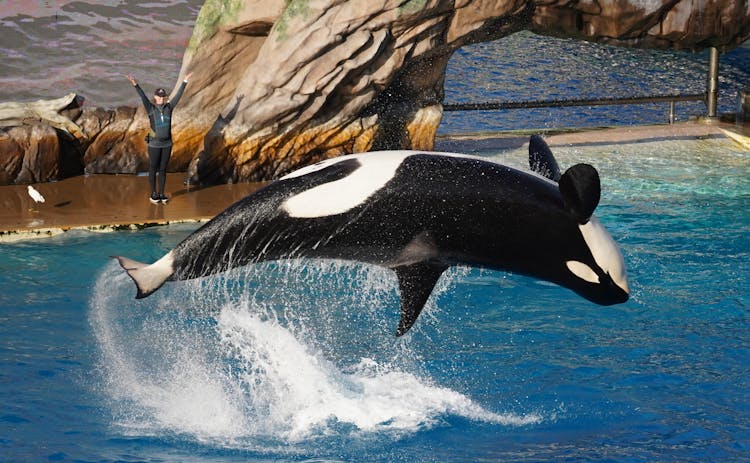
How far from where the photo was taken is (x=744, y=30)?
13758 mm

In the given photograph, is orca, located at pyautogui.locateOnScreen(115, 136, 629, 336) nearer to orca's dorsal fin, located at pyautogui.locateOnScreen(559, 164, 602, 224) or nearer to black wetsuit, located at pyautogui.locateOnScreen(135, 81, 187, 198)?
orca's dorsal fin, located at pyautogui.locateOnScreen(559, 164, 602, 224)

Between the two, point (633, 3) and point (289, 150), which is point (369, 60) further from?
point (633, 3)

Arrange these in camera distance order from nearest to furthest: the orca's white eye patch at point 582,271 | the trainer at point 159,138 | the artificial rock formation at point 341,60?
1. the orca's white eye patch at point 582,271
2. the trainer at point 159,138
3. the artificial rock formation at point 341,60

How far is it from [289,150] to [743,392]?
679 cm

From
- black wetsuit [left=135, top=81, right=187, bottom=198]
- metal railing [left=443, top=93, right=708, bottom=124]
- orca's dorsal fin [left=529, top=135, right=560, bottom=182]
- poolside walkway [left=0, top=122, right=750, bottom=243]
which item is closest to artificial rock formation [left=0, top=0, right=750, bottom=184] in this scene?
poolside walkway [left=0, top=122, right=750, bottom=243]

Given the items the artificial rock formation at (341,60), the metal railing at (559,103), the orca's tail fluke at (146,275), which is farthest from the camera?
the metal railing at (559,103)

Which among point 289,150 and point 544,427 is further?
point 289,150

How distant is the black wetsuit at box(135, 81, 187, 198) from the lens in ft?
36.8

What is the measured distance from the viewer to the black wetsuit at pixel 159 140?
11.2 m

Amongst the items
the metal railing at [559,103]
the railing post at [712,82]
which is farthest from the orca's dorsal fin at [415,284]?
the railing post at [712,82]

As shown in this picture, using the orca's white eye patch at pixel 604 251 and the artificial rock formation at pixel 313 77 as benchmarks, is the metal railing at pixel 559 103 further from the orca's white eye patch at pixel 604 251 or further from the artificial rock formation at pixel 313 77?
the orca's white eye patch at pixel 604 251

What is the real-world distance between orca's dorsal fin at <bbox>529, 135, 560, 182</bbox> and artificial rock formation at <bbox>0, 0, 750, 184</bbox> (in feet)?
20.6

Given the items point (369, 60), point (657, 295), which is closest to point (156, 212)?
point (369, 60)

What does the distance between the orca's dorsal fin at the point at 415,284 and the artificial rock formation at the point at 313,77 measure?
6.82 meters
